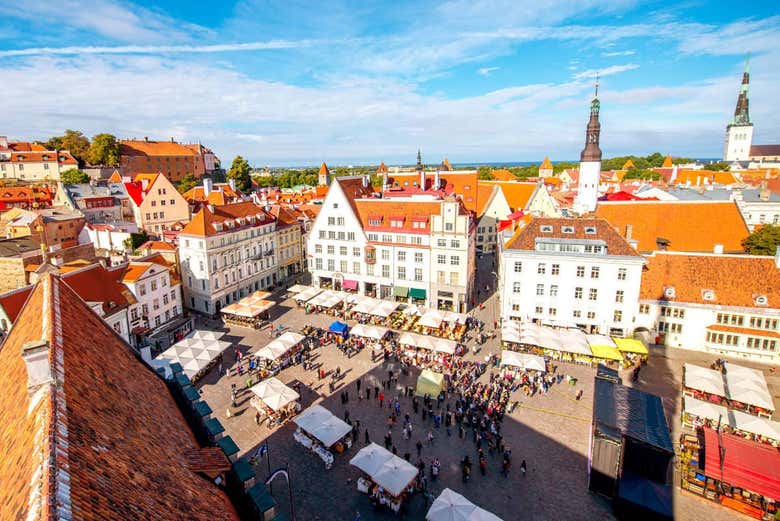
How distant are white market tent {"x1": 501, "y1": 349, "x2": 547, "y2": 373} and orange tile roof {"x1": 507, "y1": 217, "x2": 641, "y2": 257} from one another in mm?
12627

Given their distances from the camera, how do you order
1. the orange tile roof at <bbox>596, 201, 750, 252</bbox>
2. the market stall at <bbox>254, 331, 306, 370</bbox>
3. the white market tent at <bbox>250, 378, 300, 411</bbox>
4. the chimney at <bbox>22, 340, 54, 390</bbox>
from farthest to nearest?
1. the orange tile roof at <bbox>596, 201, 750, 252</bbox>
2. the market stall at <bbox>254, 331, 306, 370</bbox>
3. the white market tent at <bbox>250, 378, 300, 411</bbox>
4. the chimney at <bbox>22, 340, 54, 390</bbox>

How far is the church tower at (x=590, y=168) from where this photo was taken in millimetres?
59281

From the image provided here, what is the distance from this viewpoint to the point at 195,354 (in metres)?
36.8

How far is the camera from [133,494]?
8.71 meters

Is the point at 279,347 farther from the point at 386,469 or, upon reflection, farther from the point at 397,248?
the point at 397,248

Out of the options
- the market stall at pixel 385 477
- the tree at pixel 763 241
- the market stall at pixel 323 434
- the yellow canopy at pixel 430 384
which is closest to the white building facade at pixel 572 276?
the yellow canopy at pixel 430 384

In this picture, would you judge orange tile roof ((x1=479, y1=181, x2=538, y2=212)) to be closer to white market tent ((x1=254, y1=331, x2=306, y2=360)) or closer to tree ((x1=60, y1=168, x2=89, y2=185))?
white market tent ((x1=254, y1=331, x2=306, y2=360))

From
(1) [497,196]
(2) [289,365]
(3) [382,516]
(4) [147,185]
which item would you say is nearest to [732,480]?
(3) [382,516]

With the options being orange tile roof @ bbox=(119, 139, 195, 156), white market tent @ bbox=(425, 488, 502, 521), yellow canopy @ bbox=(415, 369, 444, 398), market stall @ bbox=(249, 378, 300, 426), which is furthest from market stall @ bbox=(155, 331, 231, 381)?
orange tile roof @ bbox=(119, 139, 195, 156)

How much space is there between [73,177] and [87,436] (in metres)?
106

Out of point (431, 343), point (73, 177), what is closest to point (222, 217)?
point (431, 343)

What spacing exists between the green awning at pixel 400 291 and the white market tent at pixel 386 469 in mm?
29570

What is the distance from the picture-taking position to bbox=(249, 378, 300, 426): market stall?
30572 mm

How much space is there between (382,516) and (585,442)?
14.8 metres
